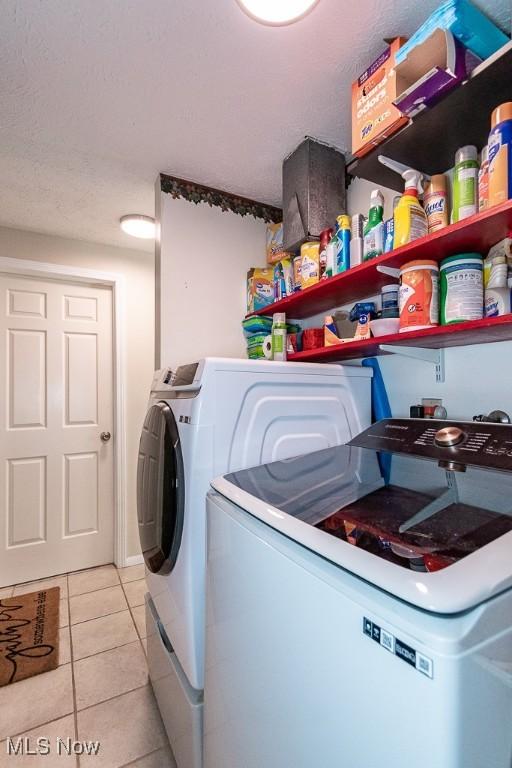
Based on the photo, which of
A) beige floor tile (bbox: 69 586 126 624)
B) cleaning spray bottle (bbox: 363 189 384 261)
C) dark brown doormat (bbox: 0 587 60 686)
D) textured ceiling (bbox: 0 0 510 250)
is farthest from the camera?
beige floor tile (bbox: 69 586 126 624)

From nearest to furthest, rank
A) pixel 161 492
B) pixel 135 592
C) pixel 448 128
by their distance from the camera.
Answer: pixel 448 128
pixel 161 492
pixel 135 592

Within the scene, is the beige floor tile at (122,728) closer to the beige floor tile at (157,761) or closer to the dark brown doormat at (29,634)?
the beige floor tile at (157,761)

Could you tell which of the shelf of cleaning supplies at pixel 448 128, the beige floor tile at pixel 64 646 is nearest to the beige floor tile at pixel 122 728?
the beige floor tile at pixel 64 646

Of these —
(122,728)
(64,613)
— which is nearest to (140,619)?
(64,613)

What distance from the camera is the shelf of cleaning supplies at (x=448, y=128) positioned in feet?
3.10

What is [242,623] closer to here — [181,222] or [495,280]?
[495,280]

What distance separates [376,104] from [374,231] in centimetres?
39

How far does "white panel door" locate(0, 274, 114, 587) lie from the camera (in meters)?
2.63

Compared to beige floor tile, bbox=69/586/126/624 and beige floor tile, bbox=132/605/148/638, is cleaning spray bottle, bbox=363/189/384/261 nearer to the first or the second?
beige floor tile, bbox=132/605/148/638

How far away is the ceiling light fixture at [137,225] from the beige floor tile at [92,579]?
8.29 ft

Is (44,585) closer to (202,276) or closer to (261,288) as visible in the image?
(202,276)

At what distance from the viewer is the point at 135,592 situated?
2.50 m

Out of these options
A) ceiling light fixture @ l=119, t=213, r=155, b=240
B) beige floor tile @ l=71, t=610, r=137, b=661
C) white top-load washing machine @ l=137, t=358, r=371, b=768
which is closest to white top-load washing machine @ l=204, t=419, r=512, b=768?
white top-load washing machine @ l=137, t=358, r=371, b=768

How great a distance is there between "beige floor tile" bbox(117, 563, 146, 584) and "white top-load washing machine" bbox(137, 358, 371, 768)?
1.29 meters
